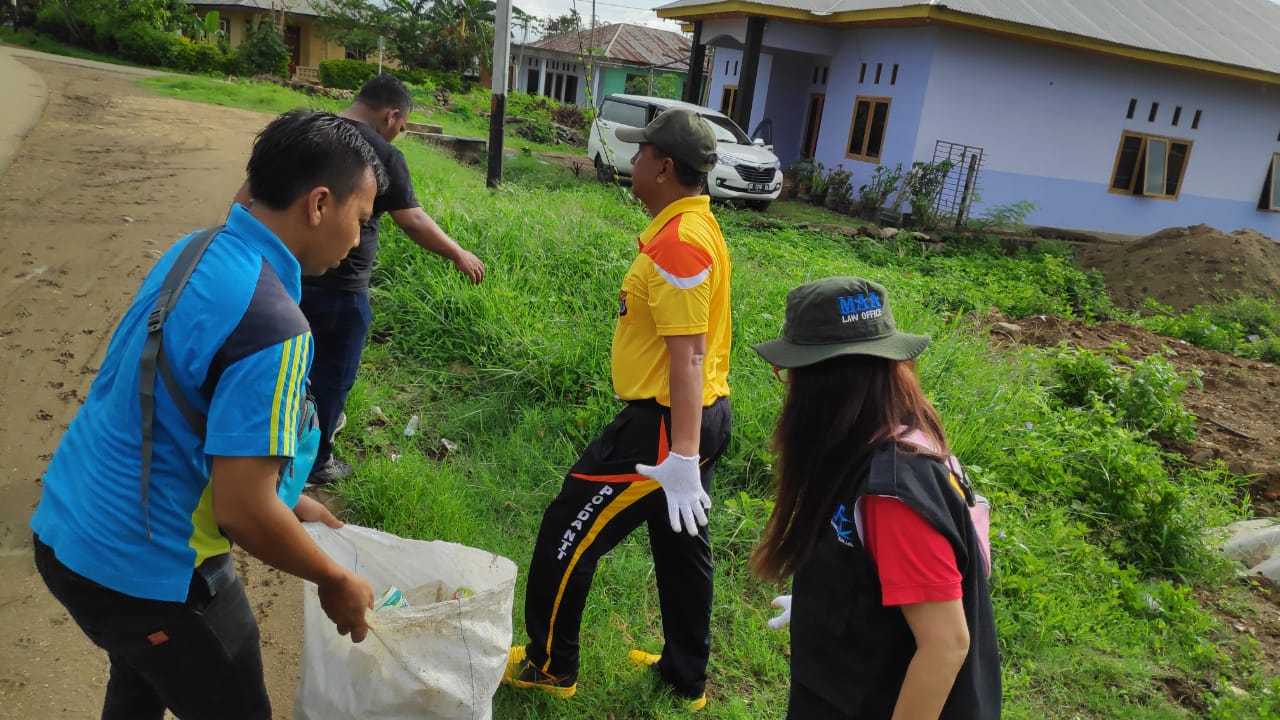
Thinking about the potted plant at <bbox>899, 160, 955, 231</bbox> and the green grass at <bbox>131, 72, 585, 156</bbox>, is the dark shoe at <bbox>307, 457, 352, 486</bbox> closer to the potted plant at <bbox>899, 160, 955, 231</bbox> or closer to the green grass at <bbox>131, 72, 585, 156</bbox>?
the potted plant at <bbox>899, 160, 955, 231</bbox>

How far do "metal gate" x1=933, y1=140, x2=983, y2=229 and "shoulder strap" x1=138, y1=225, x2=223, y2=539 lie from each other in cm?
1267

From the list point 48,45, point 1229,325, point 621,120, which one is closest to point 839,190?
point 621,120

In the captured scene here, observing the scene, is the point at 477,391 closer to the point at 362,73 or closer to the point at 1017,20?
the point at 1017,20

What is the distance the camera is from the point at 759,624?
10.2 ft

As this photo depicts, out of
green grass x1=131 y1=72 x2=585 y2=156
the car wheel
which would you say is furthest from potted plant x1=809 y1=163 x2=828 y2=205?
green grass x1=131 y1=72 x2=585 y2=156

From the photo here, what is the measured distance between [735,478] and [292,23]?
1418 inches

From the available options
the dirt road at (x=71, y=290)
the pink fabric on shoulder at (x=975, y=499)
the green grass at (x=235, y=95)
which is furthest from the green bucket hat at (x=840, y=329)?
the green grass at (x=235, y=95)

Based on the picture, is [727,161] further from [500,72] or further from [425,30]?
[425,30]

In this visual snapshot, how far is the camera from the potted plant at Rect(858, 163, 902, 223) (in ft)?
44.3

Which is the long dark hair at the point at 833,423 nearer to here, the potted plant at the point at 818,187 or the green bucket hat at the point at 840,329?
the green bucket hat at the point at 840,329

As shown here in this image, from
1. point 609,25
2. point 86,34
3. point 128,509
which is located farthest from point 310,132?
point 609,25

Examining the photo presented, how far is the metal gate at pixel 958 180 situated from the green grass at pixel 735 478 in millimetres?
6987

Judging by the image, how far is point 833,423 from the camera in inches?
57.3

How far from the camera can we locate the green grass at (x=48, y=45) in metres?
25.5
